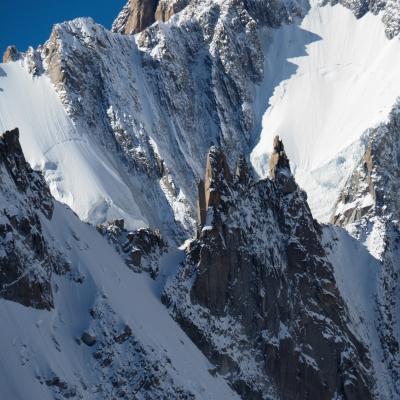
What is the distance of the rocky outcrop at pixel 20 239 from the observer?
11450cm

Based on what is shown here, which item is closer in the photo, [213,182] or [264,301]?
[264,301]

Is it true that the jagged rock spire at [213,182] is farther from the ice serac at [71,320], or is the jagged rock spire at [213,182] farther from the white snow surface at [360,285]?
the white snow surface at [360,285]

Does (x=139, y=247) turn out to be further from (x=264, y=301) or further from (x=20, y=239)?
(x=20, y=239)

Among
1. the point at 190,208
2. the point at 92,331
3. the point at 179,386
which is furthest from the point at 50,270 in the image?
the point at 190,208

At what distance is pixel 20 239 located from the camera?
116562 millimetres

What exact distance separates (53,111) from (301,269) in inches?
2743

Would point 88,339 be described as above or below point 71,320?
below

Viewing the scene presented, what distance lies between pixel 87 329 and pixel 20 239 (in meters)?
9.99

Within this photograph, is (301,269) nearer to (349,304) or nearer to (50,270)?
(349,304)

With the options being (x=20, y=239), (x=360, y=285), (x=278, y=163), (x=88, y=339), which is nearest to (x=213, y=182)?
(x=278, y=163)

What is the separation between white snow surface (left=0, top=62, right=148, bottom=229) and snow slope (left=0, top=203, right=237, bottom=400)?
45.3 meters

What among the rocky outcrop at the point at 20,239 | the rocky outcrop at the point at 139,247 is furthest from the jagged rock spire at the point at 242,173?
the rocky outcrop at the point at 20,239

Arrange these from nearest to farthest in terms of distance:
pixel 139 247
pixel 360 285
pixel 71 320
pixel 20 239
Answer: pixel 20 239, pixel 71 320, pixel 139 247, pixel 360 285

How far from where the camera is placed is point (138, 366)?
388 feet
